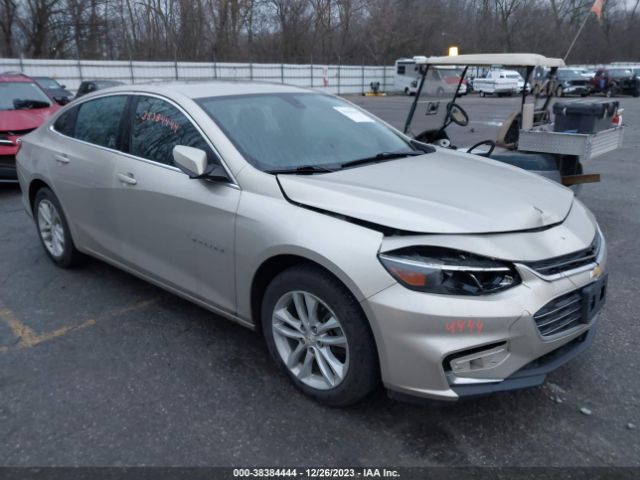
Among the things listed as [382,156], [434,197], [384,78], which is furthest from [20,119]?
[384,78]

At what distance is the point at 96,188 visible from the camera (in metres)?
3.99

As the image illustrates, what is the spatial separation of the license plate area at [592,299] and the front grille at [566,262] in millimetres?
115

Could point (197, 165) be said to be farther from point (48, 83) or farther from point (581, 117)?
point (48, 83)

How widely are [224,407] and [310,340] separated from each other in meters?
0.58

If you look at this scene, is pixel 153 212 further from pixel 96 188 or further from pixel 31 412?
pixel 31 412

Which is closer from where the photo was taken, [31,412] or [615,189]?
[31,412]

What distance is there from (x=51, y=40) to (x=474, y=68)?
3379 cm

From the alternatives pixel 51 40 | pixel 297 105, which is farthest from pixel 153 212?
pixel 51 40

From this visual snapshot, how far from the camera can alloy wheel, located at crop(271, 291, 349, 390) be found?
8.98ft

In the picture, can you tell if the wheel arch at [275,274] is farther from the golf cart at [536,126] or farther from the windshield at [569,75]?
the windshield at [569,75]

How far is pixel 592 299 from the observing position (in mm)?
2701

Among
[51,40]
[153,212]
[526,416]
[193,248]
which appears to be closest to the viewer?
[526,416]

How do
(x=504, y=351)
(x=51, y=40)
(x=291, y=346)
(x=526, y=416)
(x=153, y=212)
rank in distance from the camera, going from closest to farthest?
(x=504, y=351)
(x=526, y=416)
(x=291, y=346)
(x=153, y=212)
(x=51, y=40)

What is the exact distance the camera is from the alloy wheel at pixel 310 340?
8.98ft
